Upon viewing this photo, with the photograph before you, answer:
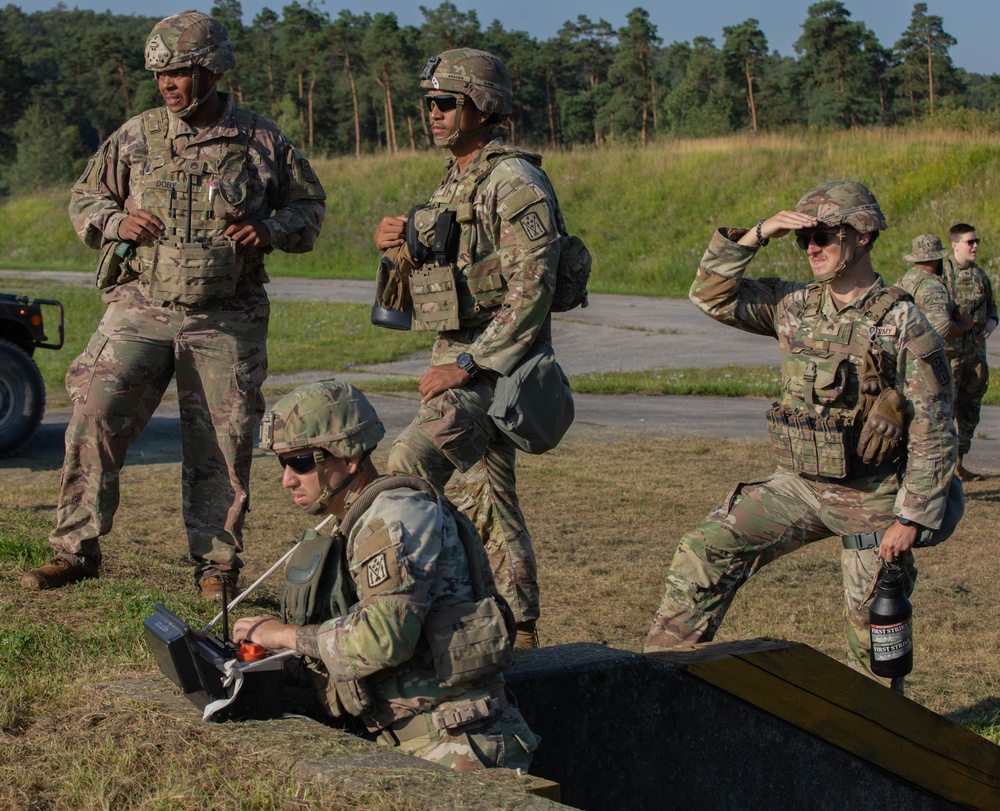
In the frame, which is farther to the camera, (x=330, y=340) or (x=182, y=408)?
(x=330, y=340)

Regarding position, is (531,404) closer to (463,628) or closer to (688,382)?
(463,628)

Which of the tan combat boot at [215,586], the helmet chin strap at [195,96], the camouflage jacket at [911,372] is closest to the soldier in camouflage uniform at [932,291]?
the camouflage jacket at [911,372]

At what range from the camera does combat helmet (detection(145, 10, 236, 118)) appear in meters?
5.38

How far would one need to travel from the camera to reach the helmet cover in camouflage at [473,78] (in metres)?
5.04

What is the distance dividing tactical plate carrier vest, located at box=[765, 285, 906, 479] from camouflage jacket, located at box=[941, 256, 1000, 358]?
612 cm

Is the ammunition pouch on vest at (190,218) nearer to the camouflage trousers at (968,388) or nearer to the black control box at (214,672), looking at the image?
the black control box at (214,672)

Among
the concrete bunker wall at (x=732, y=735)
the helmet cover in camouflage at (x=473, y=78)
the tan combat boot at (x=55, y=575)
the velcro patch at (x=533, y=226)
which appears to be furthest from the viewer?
the tan combat boot at (x=55, y=575)

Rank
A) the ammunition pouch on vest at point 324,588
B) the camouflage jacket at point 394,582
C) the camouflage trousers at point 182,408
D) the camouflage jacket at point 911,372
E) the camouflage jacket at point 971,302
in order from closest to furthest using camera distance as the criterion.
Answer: the camouflage jacket at point 394,582, the ammunition pouch on vest at point 324,588, the camouflage jacket at point 911,372, the camouflage trousers at point 182,408, the camouflage jacket at point 971,302

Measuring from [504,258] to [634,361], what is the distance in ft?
45.3

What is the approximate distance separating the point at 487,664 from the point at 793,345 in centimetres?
231

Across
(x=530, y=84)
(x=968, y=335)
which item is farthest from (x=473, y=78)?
(x=530, y=84)

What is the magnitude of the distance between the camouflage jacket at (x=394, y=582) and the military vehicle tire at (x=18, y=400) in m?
7.62

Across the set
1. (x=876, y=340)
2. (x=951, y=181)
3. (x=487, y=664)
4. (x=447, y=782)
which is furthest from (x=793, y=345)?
(x=951, y=181)

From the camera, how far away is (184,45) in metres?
5.38
